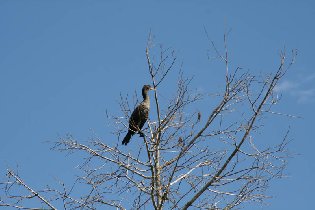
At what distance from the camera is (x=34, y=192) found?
21.9 feet

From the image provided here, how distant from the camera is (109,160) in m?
6.94

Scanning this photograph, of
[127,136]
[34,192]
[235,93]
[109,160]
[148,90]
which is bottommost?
[34,192]

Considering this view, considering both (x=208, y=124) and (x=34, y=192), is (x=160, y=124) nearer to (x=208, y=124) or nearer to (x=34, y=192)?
(x=208, y=124)

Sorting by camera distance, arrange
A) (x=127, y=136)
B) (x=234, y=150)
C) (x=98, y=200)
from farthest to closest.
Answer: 1. (x=127, y=136)
2. (x=98, y=200)
3. (x=234, y=150)

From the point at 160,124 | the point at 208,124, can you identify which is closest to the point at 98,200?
the point at 160,124

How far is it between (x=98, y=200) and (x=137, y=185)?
20.2 inches

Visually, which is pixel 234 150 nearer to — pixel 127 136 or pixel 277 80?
pixel 277 80

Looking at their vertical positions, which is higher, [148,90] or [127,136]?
[148,90]

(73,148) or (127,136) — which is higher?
(127,136)

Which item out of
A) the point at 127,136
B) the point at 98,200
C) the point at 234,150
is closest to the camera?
the point at 234,150

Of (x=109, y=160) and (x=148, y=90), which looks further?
(x=148, y=90)

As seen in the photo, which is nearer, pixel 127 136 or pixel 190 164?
pixel 190 164

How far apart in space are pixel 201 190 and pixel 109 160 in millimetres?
1162

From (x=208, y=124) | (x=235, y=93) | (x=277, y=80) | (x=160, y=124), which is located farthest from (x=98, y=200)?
(x=277, y=80)
